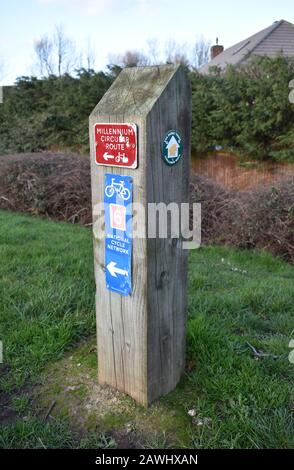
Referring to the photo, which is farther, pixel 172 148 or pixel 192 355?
pixel 192 355

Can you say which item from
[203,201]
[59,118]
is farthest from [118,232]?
[59,118]

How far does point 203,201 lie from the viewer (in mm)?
6527

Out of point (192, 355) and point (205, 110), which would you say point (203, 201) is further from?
point (205, 110)

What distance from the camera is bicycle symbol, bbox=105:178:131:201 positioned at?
1.87 m

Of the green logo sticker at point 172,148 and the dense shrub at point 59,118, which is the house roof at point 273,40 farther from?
the green logo sticker at point 172,148

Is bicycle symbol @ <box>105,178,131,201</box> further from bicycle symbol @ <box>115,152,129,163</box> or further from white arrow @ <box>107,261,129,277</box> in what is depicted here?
white arrow @ <box>107,261,129,277</box>

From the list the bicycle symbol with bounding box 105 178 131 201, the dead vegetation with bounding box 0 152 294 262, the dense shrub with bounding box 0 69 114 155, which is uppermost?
the dense shrub with bounding box 0 69 114 155

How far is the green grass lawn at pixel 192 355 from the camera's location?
1906 millimetres

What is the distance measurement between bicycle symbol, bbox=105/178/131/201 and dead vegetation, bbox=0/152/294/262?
→ 13.3 ft

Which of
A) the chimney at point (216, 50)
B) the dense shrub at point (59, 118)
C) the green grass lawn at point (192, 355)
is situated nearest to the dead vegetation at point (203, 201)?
the green grass lawn at point (192, 355)

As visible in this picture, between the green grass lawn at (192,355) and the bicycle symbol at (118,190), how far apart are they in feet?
3.52

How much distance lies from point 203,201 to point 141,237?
15.7ft

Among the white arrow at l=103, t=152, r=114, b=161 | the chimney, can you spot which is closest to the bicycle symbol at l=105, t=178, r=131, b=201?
the white arrow at l=103, t=152, r=114, b=161

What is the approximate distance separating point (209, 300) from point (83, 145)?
10.6 metres
